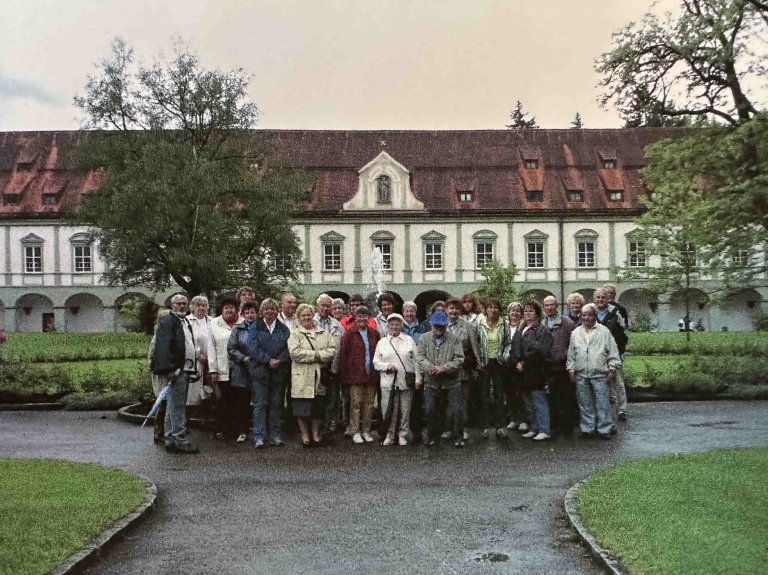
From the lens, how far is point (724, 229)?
16.8 metres

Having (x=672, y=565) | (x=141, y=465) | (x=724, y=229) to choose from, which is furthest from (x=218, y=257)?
(x=672, y=565)

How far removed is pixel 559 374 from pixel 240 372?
4.52 m

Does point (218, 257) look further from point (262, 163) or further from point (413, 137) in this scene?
point (413, 137)

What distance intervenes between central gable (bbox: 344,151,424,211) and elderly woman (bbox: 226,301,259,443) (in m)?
38.2

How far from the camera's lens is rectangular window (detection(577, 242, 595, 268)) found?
5191 cm

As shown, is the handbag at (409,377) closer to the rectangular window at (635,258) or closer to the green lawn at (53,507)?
the green lawn at (53,507)

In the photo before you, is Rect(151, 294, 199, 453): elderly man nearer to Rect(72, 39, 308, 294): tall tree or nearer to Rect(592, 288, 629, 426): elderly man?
Rect(592, 288, 629, 426): elderly man

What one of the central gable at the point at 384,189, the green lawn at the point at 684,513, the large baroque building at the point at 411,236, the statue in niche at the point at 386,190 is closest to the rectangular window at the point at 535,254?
the large baroque building at the point at 411,236

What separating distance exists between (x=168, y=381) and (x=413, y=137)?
43585 millimetres

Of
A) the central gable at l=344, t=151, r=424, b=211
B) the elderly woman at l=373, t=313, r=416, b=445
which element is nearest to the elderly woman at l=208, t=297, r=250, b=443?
the elderly woman at l=373, t=313, r=416, b=445

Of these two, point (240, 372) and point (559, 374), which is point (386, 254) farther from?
point (240, 372)

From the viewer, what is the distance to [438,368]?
12.6 metres

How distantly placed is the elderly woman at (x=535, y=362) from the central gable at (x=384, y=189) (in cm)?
3815

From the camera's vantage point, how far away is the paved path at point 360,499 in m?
7.12
